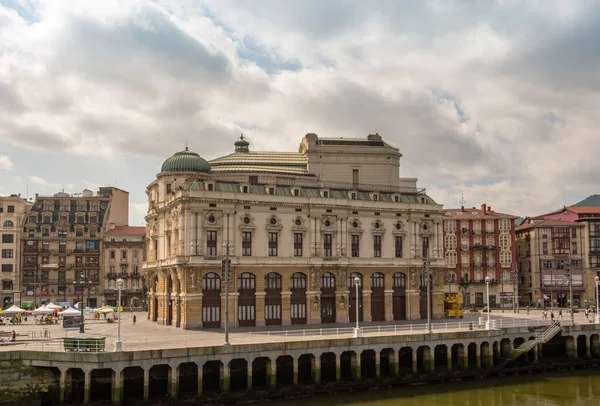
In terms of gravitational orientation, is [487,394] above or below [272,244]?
below

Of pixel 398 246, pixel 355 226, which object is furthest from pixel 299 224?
pixel 398 246

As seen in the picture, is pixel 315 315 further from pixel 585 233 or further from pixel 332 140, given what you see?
pixel 585 233

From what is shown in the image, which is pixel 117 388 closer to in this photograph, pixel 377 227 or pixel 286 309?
pixel 286 309

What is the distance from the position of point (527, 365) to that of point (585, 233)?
234 feet

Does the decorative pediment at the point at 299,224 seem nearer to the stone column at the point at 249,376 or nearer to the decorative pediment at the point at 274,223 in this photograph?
the decorative pediment at the point at 274,223

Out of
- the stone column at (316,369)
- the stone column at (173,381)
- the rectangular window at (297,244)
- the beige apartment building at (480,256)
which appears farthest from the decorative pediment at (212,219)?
the beige apartment building at (480,256)

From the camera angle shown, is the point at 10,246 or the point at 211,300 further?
the point at 10,246

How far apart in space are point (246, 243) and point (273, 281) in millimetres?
5773

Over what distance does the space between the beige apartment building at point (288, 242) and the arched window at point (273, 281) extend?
12cm

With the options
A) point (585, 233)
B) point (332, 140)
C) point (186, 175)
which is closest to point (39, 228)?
point (186, 175)

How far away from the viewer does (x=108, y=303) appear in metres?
134

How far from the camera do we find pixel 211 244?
7994cm

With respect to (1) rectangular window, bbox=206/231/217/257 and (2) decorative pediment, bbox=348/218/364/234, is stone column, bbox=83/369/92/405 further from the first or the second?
(2) decorative pediment, bbox=348/218/364/234

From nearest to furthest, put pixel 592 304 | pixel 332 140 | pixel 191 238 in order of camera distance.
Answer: pixel 191 238, pixel 332 140, pixel 592 304
